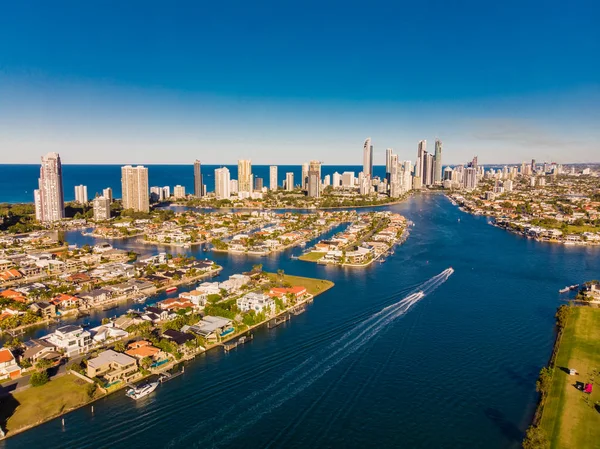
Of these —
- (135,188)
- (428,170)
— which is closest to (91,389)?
(135,188)

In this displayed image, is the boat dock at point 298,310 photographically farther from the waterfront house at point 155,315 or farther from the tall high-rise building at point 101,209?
the tall high-rise building at point 101,209

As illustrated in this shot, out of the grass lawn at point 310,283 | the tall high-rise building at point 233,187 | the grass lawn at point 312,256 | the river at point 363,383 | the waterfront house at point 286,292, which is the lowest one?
the river at point 363,383

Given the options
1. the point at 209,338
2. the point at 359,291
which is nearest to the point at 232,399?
the point at 209,338

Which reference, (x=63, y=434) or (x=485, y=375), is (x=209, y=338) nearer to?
(x=63, y=434)

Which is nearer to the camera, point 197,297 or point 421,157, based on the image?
point 197,297

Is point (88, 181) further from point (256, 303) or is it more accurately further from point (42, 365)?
point (42, 365)

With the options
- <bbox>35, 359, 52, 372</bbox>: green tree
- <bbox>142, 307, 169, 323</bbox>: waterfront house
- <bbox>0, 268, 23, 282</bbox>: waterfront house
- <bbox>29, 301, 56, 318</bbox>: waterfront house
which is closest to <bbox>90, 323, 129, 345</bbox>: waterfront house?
<bbox>142, 307, 169, 323</bbox>: waterfront house

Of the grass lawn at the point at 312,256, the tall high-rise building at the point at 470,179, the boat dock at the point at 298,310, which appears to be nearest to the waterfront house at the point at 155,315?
the boat dock at the point at 298,310
